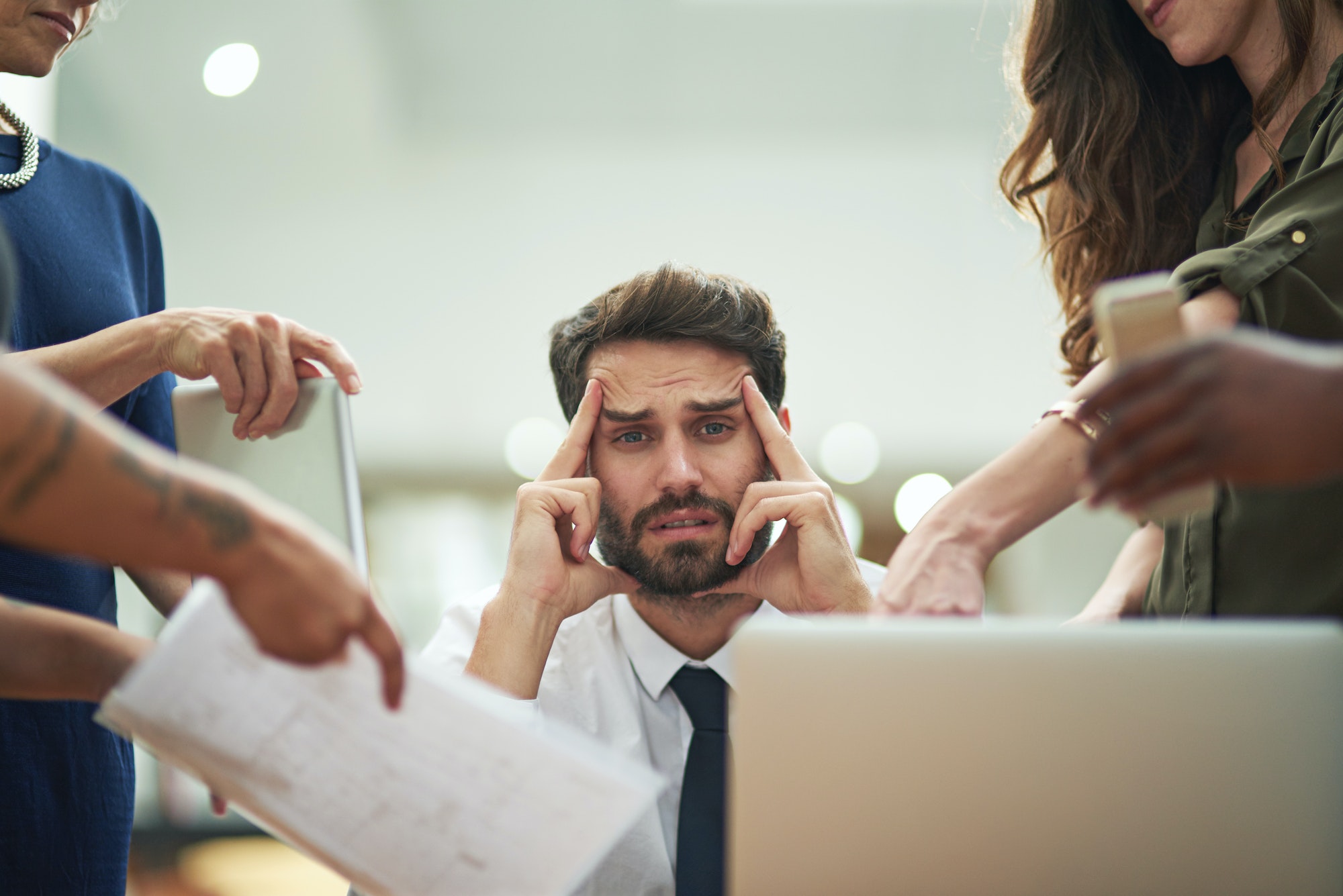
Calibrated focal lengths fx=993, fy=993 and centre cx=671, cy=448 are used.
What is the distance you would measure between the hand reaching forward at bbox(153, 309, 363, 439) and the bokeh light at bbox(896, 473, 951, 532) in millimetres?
4350

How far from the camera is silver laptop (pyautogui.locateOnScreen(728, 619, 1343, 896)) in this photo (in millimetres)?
638

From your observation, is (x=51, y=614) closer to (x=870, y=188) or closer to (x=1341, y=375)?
(x=1341, y=375)

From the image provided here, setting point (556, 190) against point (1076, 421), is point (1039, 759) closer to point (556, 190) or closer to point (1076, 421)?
point (1076, 421)

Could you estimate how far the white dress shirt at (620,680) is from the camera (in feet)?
5.05

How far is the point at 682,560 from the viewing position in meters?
1.62

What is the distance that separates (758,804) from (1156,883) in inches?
10.2

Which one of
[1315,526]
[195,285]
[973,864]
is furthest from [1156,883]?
[195,285]

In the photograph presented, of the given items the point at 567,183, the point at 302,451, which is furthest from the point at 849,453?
the point at 302,451

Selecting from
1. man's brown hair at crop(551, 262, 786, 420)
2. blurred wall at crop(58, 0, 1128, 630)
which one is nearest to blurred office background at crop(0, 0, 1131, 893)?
blurred wall at crop(58, 0, 1128, 630)

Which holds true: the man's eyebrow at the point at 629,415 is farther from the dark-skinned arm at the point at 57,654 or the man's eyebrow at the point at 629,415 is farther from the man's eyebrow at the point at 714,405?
the dark-skinned arm at the point at 57,654

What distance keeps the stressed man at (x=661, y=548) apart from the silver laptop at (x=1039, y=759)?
0.73 metres

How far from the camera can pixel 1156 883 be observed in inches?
25.1

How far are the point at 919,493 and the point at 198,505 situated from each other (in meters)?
4.97

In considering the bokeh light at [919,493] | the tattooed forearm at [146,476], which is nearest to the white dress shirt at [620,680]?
the tattooed forearm at [146,476]
